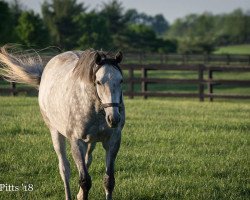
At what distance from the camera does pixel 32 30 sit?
39.2m

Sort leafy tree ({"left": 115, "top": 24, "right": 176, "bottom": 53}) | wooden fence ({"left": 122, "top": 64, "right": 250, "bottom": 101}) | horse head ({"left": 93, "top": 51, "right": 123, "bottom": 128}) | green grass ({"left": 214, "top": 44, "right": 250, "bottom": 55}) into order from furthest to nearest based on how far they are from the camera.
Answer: green grass ({"left": 214, "top": 44, "right": 250, "bottom": 55}) < leafy tree ({"left": 115, "top": 24, "right": 176, "bottom": 53}) < wooden fence ({"left": 122, "top": 64, "right": 250, "bottom": 101}) < horse head ({"left": 93, "top": 51, "right": 123, "bottom": 128})

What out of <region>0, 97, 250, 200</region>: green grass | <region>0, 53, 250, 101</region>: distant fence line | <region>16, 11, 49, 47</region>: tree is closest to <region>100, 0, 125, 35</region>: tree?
<region>16, 11, 49, 47</region>: tree

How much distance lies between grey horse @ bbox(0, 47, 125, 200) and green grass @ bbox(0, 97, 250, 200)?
574 mm

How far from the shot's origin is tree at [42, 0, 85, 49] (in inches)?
2093

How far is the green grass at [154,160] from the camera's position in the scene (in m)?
6.32

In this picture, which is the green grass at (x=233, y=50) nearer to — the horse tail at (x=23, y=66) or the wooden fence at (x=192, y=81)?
the wooden fence at (x=192, y=81)

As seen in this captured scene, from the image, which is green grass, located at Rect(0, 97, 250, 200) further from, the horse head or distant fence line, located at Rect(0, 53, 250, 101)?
distant fence line, located at Rect(0, 53, 250, 101)

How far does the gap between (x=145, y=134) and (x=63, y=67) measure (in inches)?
149

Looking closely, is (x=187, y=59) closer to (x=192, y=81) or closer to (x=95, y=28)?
(x=95, y=28)

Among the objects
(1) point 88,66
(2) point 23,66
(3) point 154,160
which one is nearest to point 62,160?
(1) point 88,66

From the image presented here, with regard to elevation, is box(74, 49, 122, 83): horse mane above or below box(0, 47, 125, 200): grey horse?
above

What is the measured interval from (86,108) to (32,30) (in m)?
34.7

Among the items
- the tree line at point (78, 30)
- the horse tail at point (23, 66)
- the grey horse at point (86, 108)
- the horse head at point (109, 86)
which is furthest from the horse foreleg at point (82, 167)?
the tree line at point (78, 30)

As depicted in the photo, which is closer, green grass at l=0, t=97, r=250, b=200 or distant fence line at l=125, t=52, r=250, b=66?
green grass at l=0, t=97, r=250, b=200
